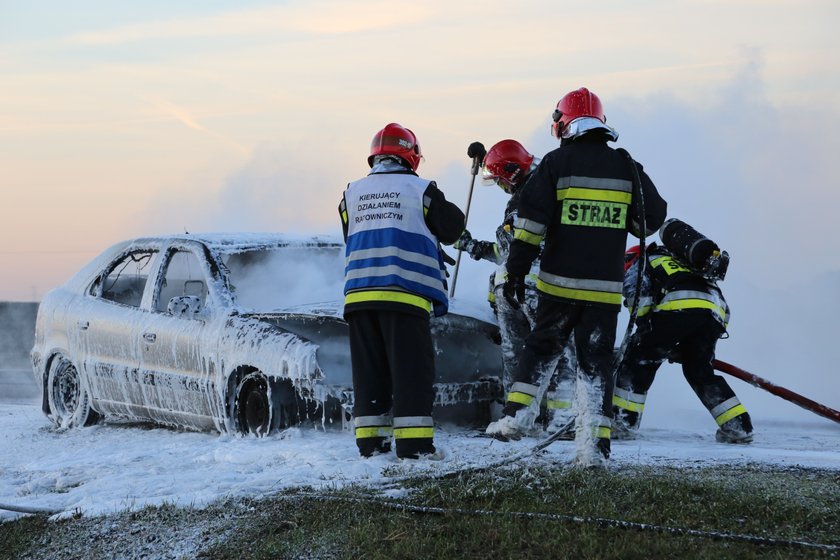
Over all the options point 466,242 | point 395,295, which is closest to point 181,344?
point 466,242

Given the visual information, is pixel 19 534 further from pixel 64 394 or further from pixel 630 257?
pixel 630 257

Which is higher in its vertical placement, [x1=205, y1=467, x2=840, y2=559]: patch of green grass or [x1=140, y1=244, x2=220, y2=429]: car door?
[x1=140, y1=244, x2=220, y2=429]: car door

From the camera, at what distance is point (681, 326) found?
7.70m

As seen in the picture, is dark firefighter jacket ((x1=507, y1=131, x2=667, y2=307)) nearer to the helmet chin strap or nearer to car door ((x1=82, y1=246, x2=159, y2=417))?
the helmet chin strap

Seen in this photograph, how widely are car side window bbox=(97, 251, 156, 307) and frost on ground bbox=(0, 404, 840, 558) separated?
1.16m

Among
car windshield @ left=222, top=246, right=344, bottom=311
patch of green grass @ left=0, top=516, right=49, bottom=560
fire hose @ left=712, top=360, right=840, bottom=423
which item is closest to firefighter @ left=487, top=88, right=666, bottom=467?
fire hose @ left=712, top=360, right=840, bottom=423

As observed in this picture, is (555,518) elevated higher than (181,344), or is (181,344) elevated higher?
(181,344)

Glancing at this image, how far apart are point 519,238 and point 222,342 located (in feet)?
8.75

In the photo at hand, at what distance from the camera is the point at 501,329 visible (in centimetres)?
771

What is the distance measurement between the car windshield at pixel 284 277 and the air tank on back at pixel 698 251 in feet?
8.27

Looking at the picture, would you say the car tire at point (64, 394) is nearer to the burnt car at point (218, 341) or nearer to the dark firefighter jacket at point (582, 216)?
the burnt car at point (218, 341)

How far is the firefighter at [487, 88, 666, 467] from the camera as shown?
237 inches

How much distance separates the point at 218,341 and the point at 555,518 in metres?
3.77

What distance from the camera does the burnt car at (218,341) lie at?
295 inches
